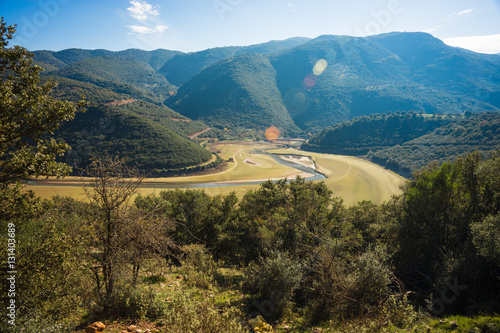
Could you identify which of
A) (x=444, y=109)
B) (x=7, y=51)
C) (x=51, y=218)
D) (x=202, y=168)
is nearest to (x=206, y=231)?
(x=51, y=218)

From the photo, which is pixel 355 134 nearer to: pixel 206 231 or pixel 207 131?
pixel 207 131

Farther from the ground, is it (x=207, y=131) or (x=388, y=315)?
(x=207, y=131)

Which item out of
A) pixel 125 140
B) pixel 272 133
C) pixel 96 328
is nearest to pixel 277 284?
pixel 96 328

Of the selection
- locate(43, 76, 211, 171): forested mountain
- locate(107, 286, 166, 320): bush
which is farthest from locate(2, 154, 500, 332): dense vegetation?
locate(43, 76, 211, 171): forested mountain

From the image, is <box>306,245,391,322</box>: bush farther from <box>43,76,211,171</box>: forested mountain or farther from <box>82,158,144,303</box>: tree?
<box>43,76,211,171</box>: forested mountain

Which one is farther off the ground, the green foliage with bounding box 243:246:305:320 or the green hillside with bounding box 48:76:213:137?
the green hillside with bounding box 48:76:213:137

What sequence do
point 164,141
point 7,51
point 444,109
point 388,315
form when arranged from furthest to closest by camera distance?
point 444,109, point 164,141, point 388,315, point 7,51

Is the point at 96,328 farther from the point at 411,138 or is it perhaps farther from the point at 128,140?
the point at 411,138
